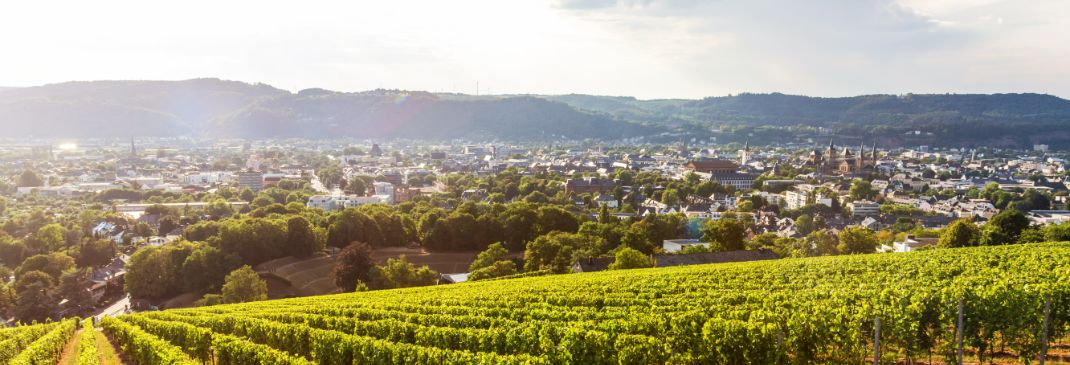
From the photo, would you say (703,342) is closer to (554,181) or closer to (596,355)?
(596,355)

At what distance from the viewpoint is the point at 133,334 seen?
24.0 metres

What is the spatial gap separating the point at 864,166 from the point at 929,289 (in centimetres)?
15633

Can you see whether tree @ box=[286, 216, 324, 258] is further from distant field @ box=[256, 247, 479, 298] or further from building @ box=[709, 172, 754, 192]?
building @ box=[709, 172, 754, 192]

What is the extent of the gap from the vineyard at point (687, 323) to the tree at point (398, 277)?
56.7 feet

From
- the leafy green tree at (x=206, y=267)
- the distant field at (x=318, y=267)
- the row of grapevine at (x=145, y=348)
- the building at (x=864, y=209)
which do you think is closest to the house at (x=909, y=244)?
the building at (x=864, y=209)

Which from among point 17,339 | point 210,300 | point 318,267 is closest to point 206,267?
point 318,267

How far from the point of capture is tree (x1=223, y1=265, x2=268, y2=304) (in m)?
42.5

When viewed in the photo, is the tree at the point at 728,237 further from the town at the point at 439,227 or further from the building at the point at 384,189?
the building at the point at 384,189

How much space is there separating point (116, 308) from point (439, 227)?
26.5 m

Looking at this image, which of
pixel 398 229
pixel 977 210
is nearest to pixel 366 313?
pixel 398 229

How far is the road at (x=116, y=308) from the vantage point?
47469mm

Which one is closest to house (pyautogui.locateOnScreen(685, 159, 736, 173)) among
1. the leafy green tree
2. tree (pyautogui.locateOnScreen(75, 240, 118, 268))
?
the leafy green tree

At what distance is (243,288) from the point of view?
43000mm

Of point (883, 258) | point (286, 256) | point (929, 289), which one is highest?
point (929, 289)
